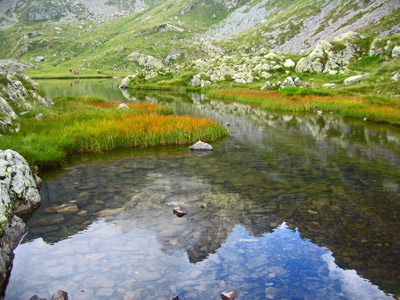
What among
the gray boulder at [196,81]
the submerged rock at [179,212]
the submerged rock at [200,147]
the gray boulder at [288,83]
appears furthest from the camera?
the gray boulder at [196,81]

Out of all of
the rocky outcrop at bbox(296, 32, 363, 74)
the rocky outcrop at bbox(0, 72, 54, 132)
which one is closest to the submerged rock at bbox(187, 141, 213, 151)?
the rocky outcrop at bbox(0, 72, 54, 132)

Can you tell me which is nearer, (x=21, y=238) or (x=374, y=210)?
(x=21, y=238)

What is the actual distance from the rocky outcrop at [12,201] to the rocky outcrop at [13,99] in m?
7.61

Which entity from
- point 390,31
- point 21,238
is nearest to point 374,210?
point 21,238

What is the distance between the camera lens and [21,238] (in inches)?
336

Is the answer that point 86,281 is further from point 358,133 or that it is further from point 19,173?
point 358,133

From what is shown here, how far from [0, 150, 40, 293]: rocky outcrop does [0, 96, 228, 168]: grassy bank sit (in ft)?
11.4

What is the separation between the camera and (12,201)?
9578 millimetres

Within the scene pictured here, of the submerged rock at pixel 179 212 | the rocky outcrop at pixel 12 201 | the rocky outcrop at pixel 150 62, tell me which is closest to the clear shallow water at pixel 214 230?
the submerged rock at pixel 179 212

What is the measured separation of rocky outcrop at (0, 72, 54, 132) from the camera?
705 inches

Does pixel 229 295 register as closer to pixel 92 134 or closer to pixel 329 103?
pixel 92 134

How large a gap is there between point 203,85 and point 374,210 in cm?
7035

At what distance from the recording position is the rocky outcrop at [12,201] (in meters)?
7.21

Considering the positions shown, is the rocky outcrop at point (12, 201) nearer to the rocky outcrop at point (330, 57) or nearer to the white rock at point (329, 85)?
the white rock at point (329, 85)
